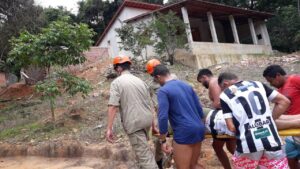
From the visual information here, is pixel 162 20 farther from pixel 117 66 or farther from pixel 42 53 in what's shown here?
pixel 117 66

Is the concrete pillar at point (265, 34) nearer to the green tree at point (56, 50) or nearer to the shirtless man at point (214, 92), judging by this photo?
the green tree at point (56, 50)

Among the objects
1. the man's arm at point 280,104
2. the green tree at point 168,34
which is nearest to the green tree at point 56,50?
the green tree at point 168,34

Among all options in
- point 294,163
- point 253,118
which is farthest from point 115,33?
point 253,118

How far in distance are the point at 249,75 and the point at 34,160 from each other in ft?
23.8

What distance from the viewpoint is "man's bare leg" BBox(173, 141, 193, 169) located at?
4.09m

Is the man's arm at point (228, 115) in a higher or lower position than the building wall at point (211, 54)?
lower

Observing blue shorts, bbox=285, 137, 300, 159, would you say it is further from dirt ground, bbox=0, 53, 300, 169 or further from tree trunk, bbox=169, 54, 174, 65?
tree trunk, bbox=169, 54, 174, 65

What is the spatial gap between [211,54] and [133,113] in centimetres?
1391

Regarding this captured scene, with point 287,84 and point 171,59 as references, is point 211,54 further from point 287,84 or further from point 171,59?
point 287,84

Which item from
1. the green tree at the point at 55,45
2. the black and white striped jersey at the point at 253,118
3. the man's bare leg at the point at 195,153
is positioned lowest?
the man's bare leg at the point at 195,153

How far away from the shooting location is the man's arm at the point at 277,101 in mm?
3533

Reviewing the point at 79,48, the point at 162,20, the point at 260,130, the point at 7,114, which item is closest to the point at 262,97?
the point at 260,130

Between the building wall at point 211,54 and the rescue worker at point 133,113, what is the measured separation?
1223 cm

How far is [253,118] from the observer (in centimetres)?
334
